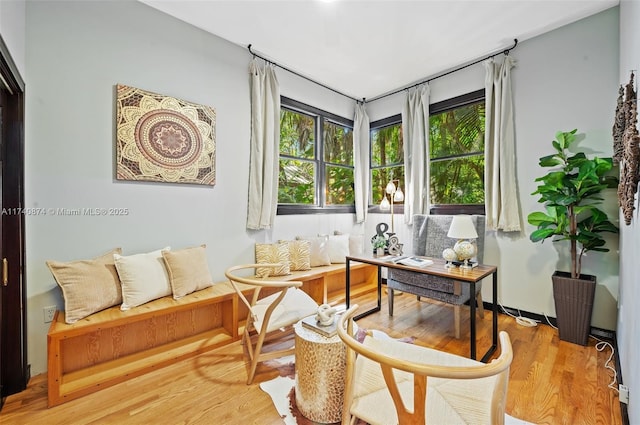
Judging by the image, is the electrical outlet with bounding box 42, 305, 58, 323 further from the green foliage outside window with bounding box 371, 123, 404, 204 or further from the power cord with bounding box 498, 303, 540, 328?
the power cord with bounding box 498, 303, 540, 328

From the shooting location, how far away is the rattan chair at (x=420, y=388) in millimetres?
836

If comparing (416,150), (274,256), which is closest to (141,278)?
(274,256)

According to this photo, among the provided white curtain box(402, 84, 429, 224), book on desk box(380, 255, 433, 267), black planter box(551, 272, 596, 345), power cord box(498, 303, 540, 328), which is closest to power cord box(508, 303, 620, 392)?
power cord box(498, 303, 540, 328)

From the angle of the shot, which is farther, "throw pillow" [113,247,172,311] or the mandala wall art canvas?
the mandala wall art canvas

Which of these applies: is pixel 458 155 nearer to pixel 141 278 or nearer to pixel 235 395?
pixel 235 395

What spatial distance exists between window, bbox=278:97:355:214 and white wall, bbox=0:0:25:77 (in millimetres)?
2247

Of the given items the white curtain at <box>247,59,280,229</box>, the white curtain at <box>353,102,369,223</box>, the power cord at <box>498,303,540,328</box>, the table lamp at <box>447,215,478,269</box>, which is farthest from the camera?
the white curtain at <box>353,102,369,223</box>

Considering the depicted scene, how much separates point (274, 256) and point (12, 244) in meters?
2.01

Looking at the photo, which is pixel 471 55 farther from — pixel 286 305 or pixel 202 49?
pixel 286 305

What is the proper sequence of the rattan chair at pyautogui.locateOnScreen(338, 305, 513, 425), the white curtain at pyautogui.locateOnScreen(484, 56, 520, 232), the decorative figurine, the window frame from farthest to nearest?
the window frame → the white curtain at pyautogui.locateOnScreen(484, 56, 520, 232) → the decorative figurine → the rattan chair at pyautogui.locateOnScreen(338, 305, 513, 425)

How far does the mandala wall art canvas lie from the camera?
2.27 meters

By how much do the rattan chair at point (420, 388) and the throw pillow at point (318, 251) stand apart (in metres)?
2.07

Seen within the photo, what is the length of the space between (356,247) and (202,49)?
300cm

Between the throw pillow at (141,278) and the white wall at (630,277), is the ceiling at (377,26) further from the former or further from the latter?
the throw pillow at (141,278)
